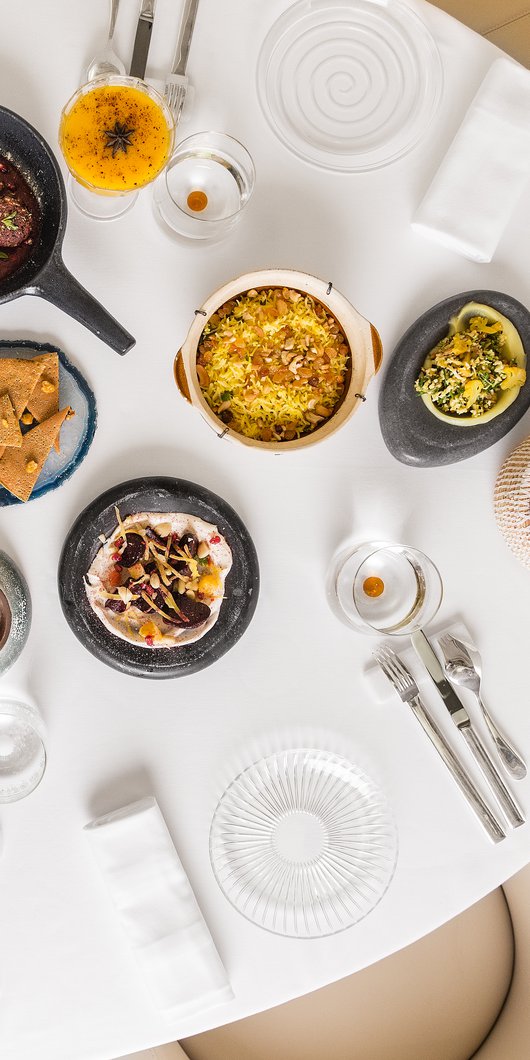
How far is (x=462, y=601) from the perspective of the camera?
1.70 m

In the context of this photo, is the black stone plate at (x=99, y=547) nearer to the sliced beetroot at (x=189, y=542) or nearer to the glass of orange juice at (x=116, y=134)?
the sliced beetroot at (x=189, y=542)

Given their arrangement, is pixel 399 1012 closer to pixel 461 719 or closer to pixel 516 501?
pixel 461 719

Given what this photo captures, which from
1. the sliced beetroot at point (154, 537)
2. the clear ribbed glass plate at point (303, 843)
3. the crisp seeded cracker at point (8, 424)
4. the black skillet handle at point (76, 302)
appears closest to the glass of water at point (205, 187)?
the black skillet handle at point (76, 302)

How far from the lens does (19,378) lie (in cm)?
155

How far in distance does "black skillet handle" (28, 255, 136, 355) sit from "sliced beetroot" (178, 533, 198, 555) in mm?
380

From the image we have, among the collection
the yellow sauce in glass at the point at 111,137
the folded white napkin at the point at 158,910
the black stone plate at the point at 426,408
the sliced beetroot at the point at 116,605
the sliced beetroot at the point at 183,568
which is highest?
the yellow sauce in glass at the point at 111,137

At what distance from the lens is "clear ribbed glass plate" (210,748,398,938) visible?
5.45 ft

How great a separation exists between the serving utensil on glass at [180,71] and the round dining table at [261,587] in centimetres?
3

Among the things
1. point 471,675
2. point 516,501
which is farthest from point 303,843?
point 516,501

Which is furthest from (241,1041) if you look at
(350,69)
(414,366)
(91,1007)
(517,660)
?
(350,69)

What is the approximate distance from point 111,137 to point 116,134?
0.4 inches

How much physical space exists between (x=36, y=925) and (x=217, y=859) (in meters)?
0.38

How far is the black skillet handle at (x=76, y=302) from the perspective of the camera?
1492mm

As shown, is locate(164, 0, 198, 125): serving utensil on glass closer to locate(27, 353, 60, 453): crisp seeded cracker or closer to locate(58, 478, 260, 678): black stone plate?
locate(27, 353, 60, 453): crisp seeded cracker
